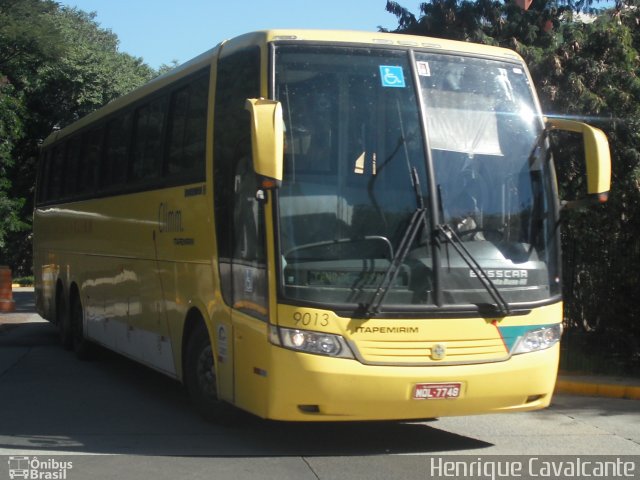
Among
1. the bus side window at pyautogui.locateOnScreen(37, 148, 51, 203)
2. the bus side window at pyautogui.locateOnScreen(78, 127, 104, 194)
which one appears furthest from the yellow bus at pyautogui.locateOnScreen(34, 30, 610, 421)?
the bus side window at pyautogui.locateOnScreen(37, 148, 51, 203)

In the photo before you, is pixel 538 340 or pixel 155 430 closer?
pixel 538 340

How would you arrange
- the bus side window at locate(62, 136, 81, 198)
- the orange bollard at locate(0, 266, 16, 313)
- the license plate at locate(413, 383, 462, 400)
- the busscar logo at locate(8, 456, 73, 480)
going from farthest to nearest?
the orange bollard at locate(0, 266, 16, 313)
the bus side window at locate(62, 136, 81, 198)
the license plate at locate(413, 383, 462, 400)
the busscar logo at locate(8, 456, 73, 480)

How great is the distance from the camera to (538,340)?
7.70m

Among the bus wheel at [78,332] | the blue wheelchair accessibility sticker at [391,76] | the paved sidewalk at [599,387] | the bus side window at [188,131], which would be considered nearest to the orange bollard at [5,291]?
the bus wheel at [78,332]

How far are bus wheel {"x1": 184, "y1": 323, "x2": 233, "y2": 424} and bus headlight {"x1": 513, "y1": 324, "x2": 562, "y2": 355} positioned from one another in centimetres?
274

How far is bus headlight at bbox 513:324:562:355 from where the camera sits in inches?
299

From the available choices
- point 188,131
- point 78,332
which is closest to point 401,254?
point 188,131

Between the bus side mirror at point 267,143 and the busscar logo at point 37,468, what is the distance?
273cm

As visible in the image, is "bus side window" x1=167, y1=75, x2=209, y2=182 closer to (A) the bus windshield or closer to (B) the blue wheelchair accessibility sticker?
(A) the bus windshield

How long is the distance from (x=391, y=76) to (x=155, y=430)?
3.99m

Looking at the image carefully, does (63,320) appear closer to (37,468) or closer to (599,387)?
(37,468)

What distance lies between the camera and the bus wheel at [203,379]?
28.5 ft

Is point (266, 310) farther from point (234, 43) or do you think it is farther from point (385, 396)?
point (234, 43)

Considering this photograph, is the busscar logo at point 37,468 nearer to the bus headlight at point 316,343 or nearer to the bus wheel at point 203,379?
the bus wheel at point 203,379
